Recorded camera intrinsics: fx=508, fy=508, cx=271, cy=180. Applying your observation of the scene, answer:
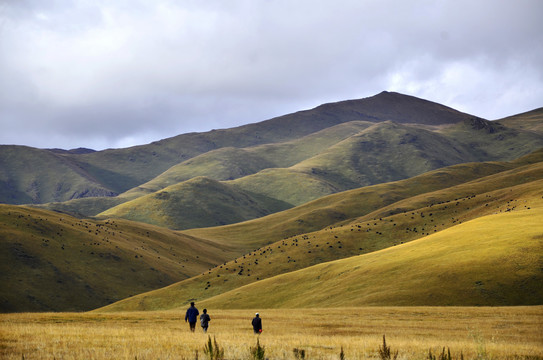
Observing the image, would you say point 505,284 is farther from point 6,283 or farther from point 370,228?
point 6,283

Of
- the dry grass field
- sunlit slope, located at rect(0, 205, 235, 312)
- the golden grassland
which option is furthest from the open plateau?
sunlit slope, located at rect(0, 205, 235, 312)

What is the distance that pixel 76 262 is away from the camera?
129000mm

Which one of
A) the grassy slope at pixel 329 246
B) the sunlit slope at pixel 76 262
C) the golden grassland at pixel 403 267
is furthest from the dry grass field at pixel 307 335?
the sunlit slope at pixel 76 262

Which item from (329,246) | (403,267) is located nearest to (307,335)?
(403,267)

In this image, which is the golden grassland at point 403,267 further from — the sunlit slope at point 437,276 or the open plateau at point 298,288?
the open plateau at point 298,288

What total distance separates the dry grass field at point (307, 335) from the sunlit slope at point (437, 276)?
28.1ft

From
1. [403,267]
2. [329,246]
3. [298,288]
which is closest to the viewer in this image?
[403,267]

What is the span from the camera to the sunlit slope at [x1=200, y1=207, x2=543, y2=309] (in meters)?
58.7

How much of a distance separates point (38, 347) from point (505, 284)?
51.7m

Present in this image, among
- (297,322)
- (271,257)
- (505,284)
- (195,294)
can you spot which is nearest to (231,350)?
(297,322)

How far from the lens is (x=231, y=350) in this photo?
79.6ft

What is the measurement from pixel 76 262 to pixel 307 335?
108 meters

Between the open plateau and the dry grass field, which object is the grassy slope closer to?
the open plateau

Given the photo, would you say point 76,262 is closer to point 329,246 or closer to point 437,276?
point 329,246
